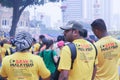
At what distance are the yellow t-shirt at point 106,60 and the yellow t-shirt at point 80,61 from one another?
0.42 m

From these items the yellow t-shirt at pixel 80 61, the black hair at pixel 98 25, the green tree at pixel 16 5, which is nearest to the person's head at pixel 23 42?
the yellow t-shirt at pixel 80 61

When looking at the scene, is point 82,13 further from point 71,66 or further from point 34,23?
point 71,66

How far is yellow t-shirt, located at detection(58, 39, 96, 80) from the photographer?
4.72 meters

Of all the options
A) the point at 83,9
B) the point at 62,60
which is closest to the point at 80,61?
the point at 62,60

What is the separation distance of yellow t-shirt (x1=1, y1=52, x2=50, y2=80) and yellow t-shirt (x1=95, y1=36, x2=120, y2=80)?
0.93m

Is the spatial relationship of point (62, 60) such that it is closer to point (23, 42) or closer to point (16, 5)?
point (23, 42)

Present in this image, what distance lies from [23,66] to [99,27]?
3.99 ft

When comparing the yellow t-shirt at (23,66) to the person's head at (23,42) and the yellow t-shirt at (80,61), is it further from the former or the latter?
the yellow t-shirt at (80,61)

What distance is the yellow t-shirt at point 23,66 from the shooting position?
4.87 metres

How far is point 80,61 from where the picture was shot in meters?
4.89

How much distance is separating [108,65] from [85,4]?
372ft

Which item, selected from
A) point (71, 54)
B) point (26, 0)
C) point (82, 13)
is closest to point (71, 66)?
point (71, 54)

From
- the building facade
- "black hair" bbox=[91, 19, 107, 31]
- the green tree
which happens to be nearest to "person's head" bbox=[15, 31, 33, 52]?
"black hair" bbox=[91, 19, 107, 31]

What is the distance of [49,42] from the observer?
9531mm
